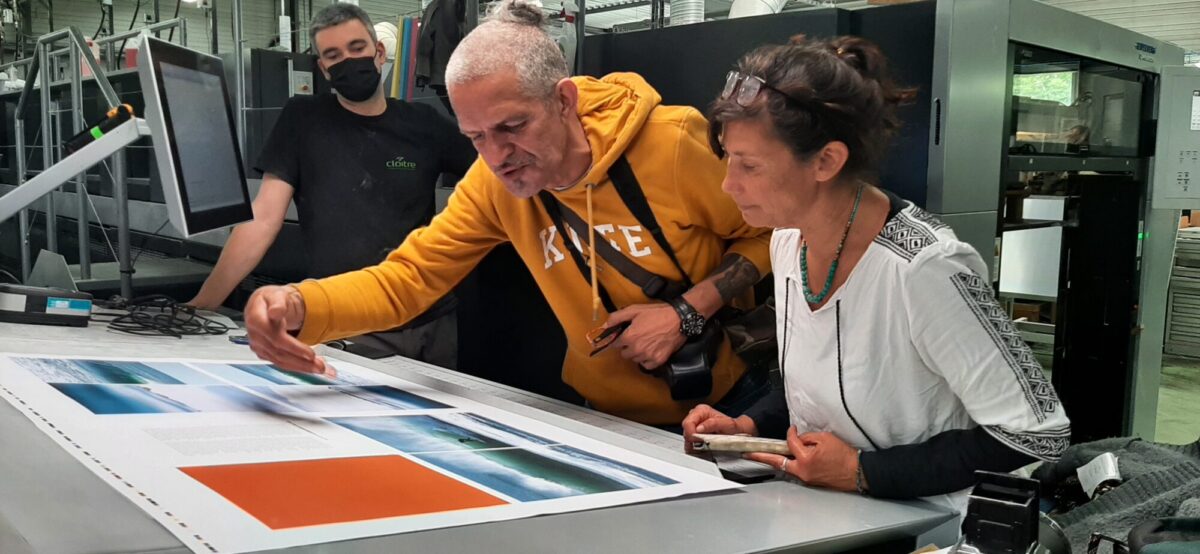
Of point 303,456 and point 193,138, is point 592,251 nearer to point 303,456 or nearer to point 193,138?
point 303,456

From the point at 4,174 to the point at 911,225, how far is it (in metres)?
7.82

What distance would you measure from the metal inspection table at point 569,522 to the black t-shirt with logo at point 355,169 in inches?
52.4

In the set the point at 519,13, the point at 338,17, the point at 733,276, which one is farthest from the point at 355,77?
the point at 733,276

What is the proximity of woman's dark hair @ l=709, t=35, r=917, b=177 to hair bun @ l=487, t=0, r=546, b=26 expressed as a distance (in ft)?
1.62

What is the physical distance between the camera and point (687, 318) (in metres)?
1.49

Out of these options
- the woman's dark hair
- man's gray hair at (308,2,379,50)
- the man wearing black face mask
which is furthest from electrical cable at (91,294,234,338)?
the woman's dark hair

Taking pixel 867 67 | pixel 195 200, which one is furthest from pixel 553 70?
pixel 195 200

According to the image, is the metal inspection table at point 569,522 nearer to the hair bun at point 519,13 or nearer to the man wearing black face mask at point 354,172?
the hair bun at point 519,13

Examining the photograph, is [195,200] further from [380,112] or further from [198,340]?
[380,112]

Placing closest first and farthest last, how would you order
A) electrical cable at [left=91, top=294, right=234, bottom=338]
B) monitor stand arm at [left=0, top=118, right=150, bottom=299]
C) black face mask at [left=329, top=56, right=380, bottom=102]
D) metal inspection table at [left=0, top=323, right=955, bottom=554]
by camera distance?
metal inspection table at [left=0, top=323, right=955, bottom=554]
monitor stand arm at [left=0, top=118, right=150, bottom=299]
electrical cable at [left=91, top=294, right=234, bottom=338]
black face mask at [left=329, top=56, right=380, bottom=102]

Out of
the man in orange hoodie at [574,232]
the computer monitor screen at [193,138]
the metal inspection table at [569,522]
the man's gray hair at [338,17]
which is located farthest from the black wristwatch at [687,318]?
the man's gray hair at [338,17]

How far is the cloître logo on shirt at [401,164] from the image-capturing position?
2420 millimetres

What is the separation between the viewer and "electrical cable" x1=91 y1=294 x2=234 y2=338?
1.97m

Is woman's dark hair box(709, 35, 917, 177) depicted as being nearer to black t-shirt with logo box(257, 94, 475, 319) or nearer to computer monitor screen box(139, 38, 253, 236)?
computer monitor screen box(139, 38, 253, 236)
